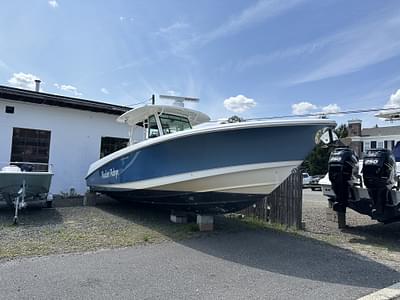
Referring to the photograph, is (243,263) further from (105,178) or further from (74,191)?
(74,191)

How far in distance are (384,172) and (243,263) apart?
3428 mm

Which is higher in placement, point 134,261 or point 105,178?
point 105,178

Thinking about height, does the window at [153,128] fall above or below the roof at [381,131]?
below

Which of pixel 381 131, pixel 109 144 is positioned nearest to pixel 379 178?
pixel 109 144

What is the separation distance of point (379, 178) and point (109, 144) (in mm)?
9239

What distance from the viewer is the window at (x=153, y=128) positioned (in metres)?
7.51

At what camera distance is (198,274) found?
4.20 meters

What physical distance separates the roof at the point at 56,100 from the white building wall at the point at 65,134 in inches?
6.7

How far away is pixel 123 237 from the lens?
598 cm

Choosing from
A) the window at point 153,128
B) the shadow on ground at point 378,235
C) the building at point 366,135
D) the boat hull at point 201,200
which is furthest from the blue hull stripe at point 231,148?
the building at point 366,135

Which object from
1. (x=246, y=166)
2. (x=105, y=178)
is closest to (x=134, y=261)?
(x=246, y=166)

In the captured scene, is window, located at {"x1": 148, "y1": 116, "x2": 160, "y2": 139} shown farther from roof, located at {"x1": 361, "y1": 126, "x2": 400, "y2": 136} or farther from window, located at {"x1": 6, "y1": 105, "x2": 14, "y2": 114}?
roof, located at {"x1": 361, "y1": 126, "x2": 400, "y2": 136}

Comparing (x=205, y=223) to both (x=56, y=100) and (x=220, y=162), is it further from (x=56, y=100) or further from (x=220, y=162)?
(x=56, y=100)

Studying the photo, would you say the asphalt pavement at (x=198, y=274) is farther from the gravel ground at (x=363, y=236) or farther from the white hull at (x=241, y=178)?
the white hull at (x=241, y=178)
